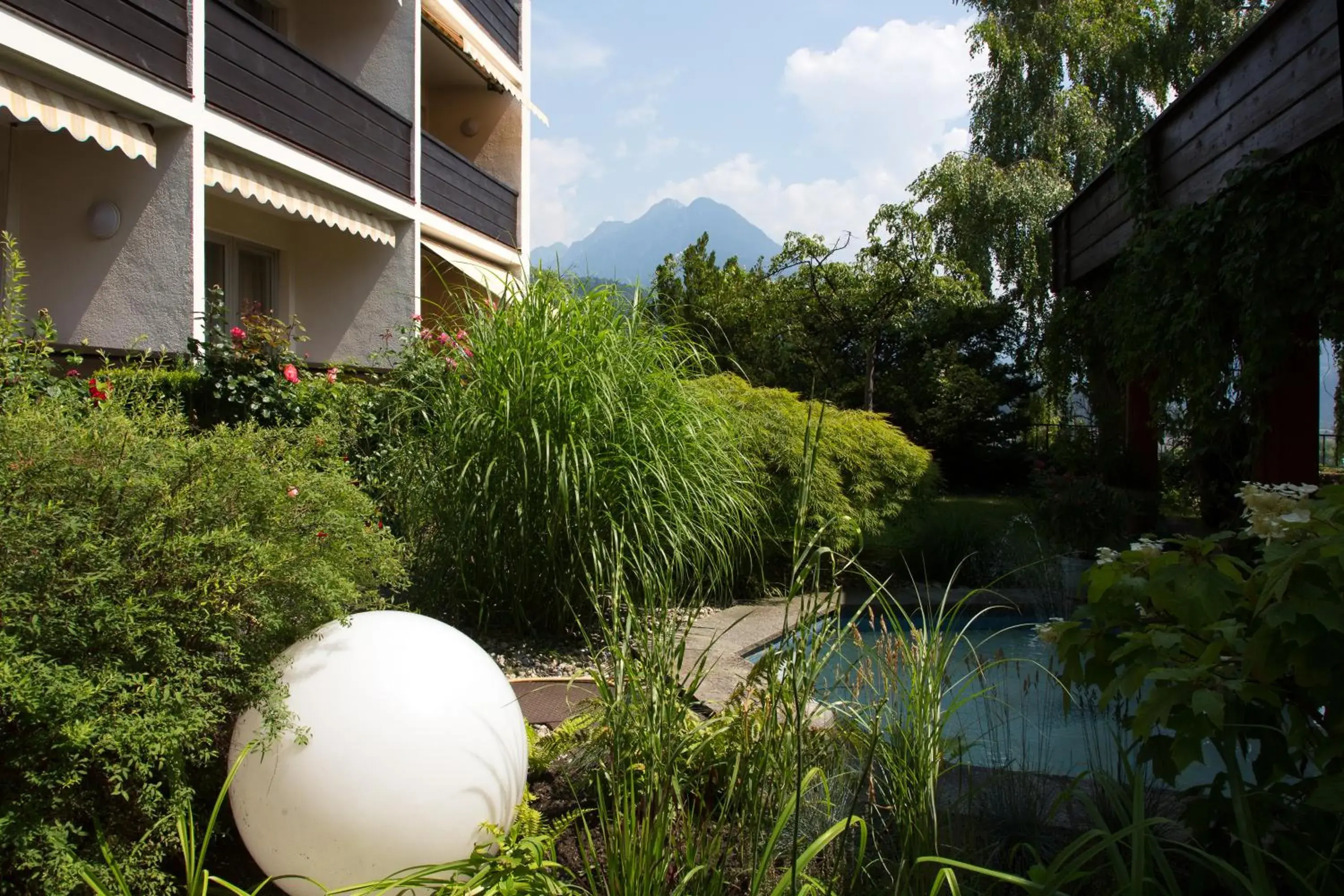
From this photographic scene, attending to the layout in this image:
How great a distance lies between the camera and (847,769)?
2570mm

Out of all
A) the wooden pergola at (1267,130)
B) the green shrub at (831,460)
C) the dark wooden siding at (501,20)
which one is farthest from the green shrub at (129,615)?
the dark wooden siding at (501,20)

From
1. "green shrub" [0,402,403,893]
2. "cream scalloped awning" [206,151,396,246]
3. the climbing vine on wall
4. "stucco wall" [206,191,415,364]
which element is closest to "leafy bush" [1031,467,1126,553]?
the climbing vine on wall

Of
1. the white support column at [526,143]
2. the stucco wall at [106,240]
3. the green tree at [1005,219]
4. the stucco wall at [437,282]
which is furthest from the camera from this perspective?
the green tree at [1005,219]

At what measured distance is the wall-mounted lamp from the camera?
7.16m

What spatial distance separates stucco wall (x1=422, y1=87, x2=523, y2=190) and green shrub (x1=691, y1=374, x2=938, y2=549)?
837cm

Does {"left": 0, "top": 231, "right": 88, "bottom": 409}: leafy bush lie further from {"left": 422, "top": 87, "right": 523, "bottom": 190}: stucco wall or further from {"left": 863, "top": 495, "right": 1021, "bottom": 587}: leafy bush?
{"left": 422, "top": 87, "right": 523, "bottom": 190}: stucco wall

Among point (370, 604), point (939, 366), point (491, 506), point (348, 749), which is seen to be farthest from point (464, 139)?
point (348, 749)

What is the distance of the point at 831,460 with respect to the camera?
6.86 m

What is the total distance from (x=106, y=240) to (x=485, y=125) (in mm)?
7968

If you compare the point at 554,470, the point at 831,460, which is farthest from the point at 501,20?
the point at 554,470

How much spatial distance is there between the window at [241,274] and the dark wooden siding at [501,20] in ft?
14.5

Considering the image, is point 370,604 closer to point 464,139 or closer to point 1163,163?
point 1163,163

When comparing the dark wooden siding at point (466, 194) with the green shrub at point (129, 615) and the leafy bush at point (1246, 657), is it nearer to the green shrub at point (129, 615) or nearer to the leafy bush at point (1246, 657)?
the green shrub at point (129, 615)

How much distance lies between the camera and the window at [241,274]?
9438 millimetres
